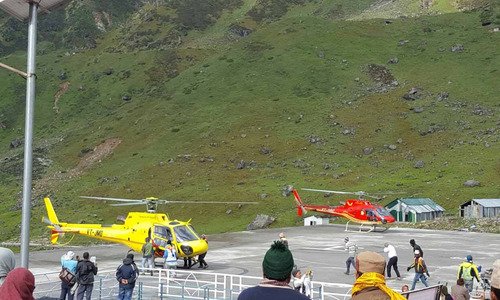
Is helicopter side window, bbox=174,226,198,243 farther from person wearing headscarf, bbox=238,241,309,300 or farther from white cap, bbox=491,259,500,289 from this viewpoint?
white cap, bbox=491,259,500,289

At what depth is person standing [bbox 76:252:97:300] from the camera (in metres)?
18.9

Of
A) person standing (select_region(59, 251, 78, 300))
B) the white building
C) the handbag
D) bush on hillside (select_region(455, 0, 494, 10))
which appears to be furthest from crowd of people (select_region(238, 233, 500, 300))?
bush on hillside (select_region(455, 0, 494, 10))

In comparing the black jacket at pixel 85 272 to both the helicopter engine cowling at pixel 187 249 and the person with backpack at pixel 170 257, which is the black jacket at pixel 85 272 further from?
the helicopter engine cowling at pixel 187 249

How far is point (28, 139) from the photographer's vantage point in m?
8.79

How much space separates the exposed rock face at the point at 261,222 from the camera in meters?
64.1

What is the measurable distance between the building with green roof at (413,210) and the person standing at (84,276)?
48.0m

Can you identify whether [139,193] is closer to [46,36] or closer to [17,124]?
[17,124]

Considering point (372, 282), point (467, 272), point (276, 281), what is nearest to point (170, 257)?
point (467, 272)

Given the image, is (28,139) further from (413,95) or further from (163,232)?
(413,95)

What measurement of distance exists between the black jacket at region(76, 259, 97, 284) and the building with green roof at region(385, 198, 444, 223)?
47981mm

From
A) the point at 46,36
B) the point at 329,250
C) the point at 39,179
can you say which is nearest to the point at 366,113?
the point at 39,179

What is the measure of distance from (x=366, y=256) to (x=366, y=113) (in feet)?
317

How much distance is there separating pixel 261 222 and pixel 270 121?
3862 centimetres

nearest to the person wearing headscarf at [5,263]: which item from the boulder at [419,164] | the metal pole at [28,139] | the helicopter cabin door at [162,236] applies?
the metal pole at [28,139]
